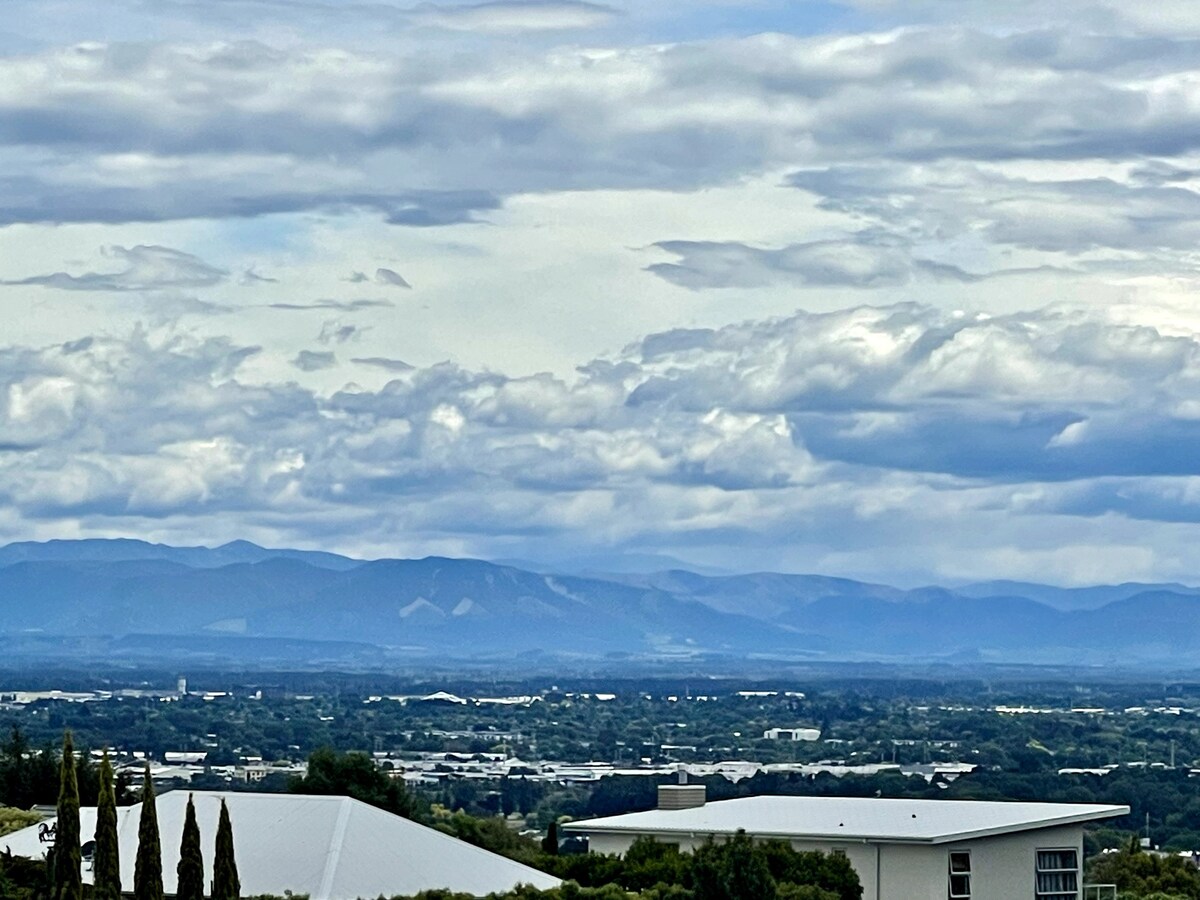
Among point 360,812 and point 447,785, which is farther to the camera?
point 447,785

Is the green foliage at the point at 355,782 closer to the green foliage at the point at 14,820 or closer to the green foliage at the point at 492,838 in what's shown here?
the green foliage at the point at 492,838

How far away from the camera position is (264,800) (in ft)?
196

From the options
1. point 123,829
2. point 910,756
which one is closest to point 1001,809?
point 123,829

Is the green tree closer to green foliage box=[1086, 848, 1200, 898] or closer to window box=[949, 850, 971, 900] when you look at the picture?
window box=[949, 850, 971, 900]

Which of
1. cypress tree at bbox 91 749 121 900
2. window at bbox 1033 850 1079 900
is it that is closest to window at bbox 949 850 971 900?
window at bbox 1033 850 1079 900

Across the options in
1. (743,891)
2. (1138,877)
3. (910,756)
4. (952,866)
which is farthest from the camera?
(910,756)

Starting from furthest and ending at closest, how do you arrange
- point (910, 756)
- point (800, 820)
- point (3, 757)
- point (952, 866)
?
point (910, 756) < point (3, 757) < point (800, 820) < point (952, 866)

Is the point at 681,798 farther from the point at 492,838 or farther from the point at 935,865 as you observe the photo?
the point at 935,865

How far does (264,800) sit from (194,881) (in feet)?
33.6

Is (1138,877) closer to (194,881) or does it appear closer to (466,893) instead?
(466,893)

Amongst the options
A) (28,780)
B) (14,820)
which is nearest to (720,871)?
(14,820)

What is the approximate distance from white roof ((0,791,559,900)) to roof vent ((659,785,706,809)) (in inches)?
580

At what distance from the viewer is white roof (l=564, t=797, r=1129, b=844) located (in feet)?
209

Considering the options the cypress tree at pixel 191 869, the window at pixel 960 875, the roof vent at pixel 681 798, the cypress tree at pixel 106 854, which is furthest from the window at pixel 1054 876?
the cypress tree at pixel 106 854
